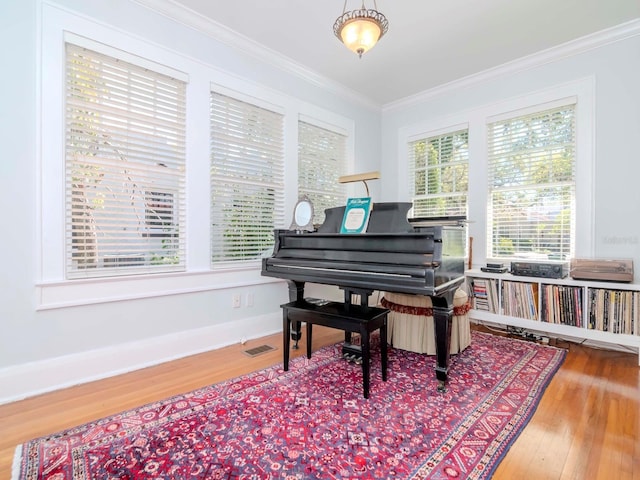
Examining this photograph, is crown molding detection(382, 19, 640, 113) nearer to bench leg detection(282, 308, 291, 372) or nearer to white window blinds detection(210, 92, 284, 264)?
white window blinds detection(210, 92, 284, 264)

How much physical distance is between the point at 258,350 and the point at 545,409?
214 cm

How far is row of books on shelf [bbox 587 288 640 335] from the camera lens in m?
2.58

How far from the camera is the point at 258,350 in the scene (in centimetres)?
284

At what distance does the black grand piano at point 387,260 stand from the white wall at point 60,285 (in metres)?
0.83

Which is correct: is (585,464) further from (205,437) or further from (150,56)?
(150,56)

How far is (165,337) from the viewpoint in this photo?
2.60 m

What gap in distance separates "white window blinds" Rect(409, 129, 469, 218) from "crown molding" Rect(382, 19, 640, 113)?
1.86ft

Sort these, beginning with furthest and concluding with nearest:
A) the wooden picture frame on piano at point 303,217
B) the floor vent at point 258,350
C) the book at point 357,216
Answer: the wooden picture frame on piano at point 303,217
the floor vent at point 258,350
the book at point 357,216

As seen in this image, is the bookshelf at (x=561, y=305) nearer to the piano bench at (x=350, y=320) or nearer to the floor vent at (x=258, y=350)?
the piano bench at (x=350, y=320)

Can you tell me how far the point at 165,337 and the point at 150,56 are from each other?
2279mm

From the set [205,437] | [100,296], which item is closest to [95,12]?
[100,296]

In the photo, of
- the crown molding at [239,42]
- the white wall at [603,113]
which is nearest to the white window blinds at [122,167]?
the crown molding at [239,42]

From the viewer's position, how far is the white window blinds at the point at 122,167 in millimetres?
2213

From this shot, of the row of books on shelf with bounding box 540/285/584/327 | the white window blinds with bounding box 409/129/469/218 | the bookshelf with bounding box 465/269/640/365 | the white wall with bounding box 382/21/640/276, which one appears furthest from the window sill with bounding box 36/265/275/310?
the white wall with bounding box 382/21/640/276
